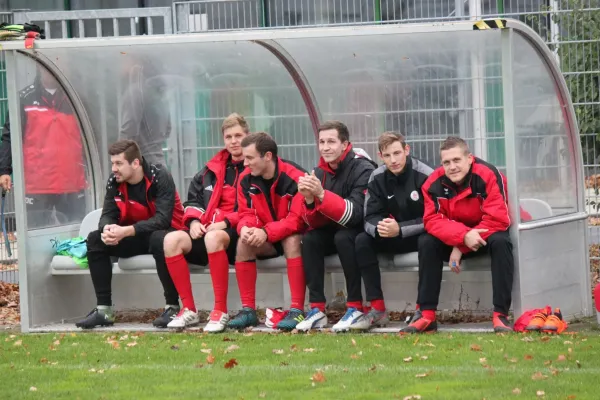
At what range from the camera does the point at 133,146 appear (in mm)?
9492

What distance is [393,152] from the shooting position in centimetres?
888

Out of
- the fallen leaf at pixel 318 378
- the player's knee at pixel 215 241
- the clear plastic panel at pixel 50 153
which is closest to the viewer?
the fallen leaf at pixel 318 378

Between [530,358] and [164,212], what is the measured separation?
3.32m

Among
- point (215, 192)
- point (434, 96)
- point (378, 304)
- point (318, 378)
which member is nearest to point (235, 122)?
point (215, 192)

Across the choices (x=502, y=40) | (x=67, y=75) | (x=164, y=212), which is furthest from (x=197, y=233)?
(x=502, y=40)

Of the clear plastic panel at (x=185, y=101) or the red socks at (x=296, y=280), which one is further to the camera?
the clear plastic panel at (x=185, y=101)

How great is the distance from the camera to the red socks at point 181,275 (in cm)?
925

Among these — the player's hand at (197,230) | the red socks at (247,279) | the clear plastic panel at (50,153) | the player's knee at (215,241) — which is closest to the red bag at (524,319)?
the red socks at (247,279)

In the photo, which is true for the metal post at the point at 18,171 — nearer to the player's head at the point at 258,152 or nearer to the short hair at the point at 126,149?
the short hair at the point at 126,149

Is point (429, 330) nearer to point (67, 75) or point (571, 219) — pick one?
point (571, 219)

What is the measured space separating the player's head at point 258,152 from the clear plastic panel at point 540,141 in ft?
5.61

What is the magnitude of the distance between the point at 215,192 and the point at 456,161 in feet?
6.40

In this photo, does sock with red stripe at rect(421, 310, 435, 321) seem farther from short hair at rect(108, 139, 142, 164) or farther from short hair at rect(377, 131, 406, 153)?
short hair at rect(108, 139, 142, 164)

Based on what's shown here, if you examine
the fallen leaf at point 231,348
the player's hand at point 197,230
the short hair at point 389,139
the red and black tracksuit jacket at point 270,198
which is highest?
the short hair at point 389,139
